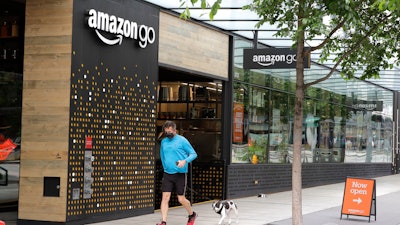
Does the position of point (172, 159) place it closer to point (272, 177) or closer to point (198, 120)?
point (198, 120)

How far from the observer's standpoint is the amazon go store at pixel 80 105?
1123cm

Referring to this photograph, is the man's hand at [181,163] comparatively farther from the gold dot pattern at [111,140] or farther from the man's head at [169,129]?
the gold dot pattern at [111,140]

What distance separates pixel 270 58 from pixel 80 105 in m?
5.29

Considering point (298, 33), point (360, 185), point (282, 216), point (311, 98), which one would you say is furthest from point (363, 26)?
point (311, 98)

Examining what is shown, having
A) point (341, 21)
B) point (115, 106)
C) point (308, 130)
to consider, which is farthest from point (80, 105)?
point (308, 130)

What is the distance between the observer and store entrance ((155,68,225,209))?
57.4 ft

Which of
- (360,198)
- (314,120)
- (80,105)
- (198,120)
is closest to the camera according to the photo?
(80,105)

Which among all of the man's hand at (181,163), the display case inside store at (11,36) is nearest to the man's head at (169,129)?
the man's hand at (181,163)

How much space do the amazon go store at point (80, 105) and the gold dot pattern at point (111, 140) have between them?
18mm

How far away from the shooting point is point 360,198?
1373 cm

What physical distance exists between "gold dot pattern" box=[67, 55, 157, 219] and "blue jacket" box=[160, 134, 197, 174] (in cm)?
145

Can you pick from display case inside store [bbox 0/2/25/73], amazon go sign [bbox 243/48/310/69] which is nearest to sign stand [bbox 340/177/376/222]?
amazon go sign [bbox 243/48/310/69]

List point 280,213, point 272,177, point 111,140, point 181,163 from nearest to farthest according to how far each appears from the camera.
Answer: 1. point 181,163
2. point 111,140
3. point 280,213
4. point 272,177

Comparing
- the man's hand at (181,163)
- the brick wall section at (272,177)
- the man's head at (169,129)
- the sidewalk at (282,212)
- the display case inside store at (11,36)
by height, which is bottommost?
the sidewalk at (282,212)
